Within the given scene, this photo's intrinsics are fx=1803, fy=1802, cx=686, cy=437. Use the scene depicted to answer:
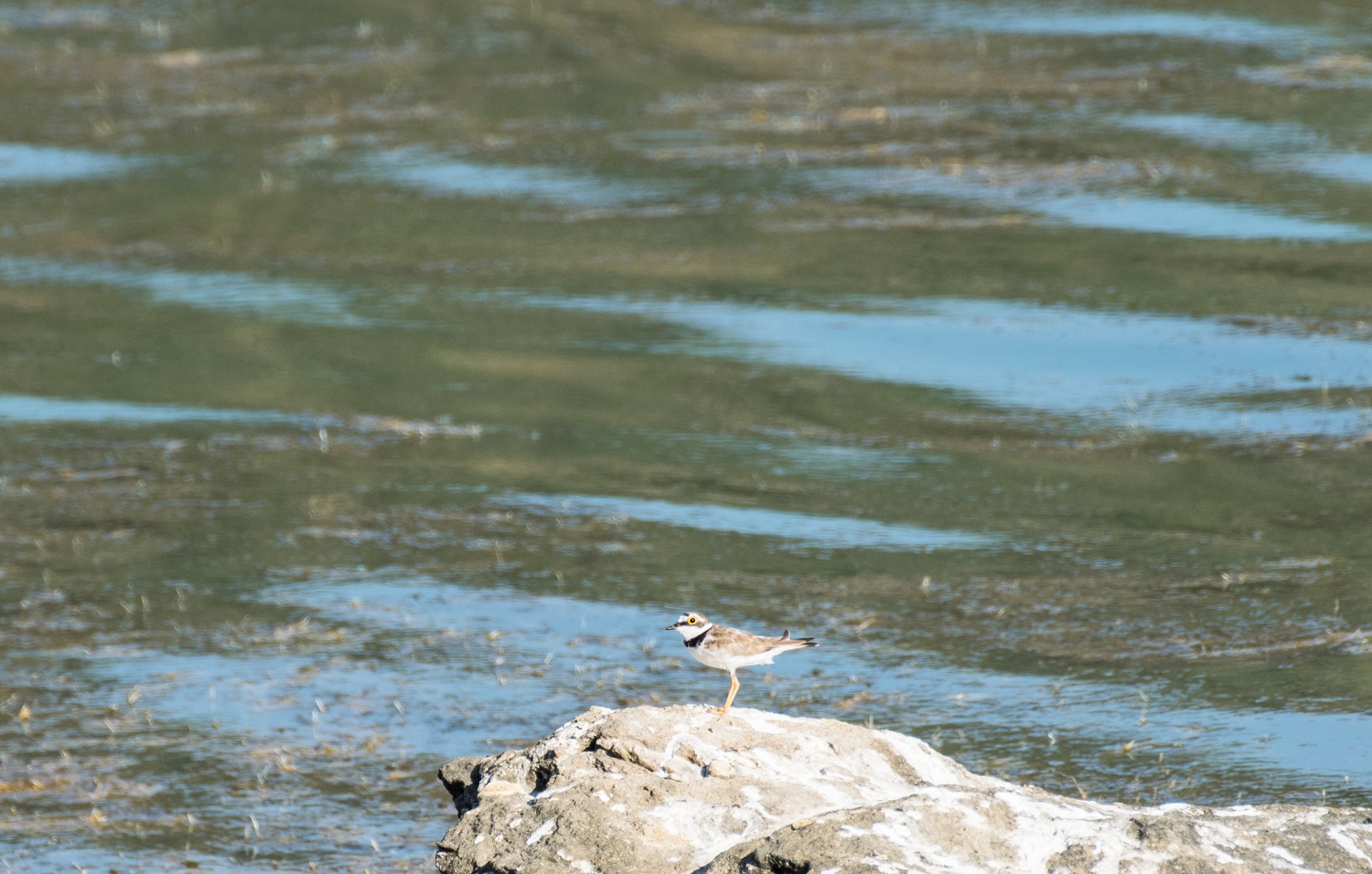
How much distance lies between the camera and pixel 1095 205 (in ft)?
52.4

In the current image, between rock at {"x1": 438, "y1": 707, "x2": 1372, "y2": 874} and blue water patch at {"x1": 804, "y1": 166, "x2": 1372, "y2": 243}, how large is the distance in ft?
33.6

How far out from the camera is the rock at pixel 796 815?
4875 millimetres

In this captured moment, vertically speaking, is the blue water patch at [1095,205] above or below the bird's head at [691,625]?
above

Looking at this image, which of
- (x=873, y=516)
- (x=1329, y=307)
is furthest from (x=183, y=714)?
(x=1329, y=307)

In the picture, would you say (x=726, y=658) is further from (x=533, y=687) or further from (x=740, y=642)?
(x=533, y=687)

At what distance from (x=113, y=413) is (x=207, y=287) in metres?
2.98

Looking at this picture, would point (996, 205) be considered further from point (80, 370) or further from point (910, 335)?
point (80, 370)

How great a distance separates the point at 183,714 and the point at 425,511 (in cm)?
286

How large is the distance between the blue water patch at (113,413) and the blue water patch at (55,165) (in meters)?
6.14

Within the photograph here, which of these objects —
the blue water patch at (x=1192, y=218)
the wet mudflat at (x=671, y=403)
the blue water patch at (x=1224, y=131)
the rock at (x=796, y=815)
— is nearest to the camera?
the rock at (x=796, y=815)

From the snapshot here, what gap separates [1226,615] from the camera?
9117 millimetres

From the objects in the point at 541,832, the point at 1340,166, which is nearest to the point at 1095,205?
the point at 1340,166

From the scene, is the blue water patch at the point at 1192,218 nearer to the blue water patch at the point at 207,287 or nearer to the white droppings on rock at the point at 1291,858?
the blue water patch at the point at 207,287

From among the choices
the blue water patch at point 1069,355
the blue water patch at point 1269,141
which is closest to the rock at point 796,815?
the blue water patch at point 1069,355
